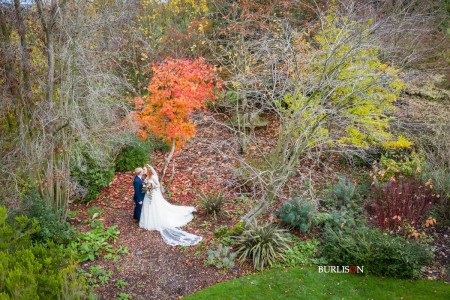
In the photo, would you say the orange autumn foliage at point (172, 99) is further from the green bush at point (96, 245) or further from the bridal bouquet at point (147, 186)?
the green bush at point (96, 245)

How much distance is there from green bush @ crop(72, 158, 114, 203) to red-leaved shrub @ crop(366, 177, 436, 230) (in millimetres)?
7788

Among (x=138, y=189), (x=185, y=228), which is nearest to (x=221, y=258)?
(x=185, y=228)

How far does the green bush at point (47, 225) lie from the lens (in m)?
8.62

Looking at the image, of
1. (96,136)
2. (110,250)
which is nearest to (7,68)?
(96,136)

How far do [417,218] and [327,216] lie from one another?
2527 mm

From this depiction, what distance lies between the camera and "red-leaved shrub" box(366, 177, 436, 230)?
9984 mm

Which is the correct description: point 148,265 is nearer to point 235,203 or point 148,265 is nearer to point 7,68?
point 235,203

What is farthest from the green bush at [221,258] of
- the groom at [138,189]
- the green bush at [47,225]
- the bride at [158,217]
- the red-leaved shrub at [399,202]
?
the red-leaved shrub at [399,202]

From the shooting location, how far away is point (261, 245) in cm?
888

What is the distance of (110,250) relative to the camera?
8875 mm

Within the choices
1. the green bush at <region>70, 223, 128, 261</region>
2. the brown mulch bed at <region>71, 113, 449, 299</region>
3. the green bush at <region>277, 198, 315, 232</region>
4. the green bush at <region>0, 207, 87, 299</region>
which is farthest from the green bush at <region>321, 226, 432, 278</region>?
the green bush at <region>0, 207, 87, 299</region>

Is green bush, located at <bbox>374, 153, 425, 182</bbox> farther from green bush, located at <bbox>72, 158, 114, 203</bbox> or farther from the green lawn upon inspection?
green bush, located at <bbox>72, 158, 114, 203</bbox>

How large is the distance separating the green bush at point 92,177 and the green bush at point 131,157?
4.51ft

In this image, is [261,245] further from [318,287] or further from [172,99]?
[172,99]
